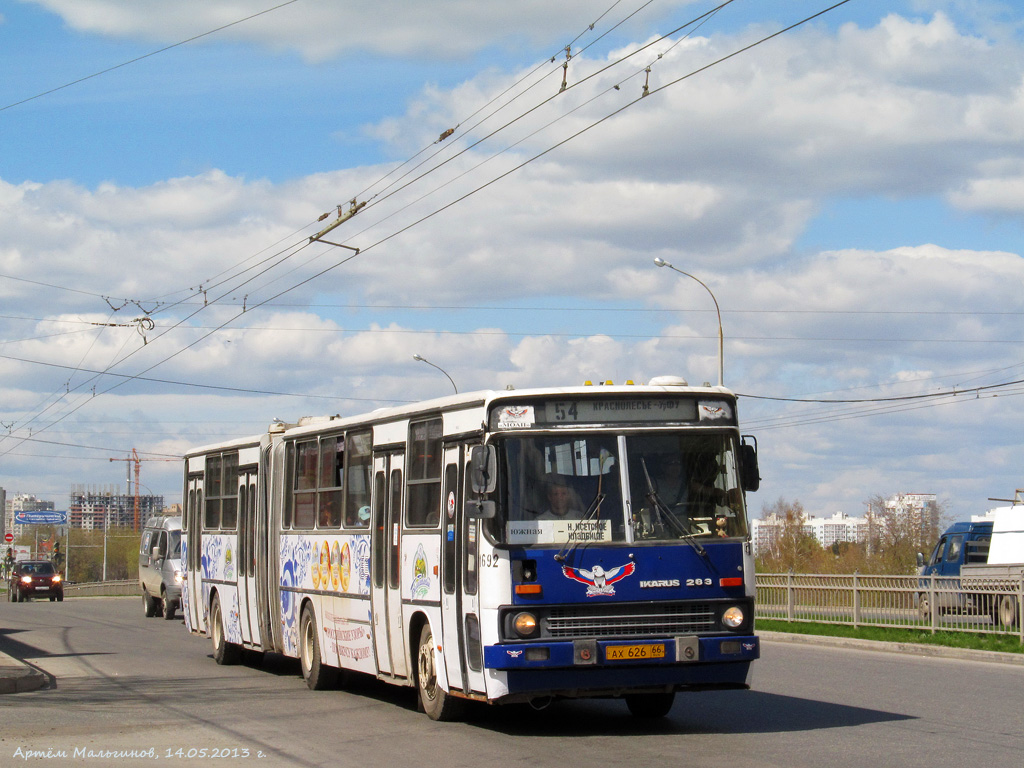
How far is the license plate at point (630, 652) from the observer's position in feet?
34.8

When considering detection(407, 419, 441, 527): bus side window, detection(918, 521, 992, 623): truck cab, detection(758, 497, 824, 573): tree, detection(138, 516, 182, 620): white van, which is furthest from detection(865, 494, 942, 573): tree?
detection(407, 419, 441, 527): bus side window

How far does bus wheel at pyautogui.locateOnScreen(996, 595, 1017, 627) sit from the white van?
21.2 metres

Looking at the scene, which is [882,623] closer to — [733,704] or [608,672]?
[733,704]

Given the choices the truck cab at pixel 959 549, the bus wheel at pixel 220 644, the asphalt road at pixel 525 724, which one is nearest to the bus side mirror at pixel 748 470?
the asphalt road at pixel 525 724

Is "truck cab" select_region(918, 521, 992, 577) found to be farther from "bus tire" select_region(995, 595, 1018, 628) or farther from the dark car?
the dark car

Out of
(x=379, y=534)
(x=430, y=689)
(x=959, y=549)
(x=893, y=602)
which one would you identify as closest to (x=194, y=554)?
(x=379, y=534)

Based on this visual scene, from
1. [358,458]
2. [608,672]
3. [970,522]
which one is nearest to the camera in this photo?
[608,672]

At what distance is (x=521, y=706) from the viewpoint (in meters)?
13.3

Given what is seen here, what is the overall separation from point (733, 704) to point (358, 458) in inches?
183

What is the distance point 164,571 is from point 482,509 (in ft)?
88.6

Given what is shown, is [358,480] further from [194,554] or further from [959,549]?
[959,549]

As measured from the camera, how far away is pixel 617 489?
1087 cm

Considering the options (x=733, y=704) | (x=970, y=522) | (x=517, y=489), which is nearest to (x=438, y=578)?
(x=517, y=489)

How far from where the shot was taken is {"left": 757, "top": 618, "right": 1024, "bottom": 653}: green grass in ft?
66.9
